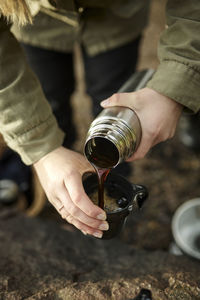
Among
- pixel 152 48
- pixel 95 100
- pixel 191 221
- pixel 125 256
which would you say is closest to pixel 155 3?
pixel 152 48

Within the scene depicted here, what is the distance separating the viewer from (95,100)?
5.26 feet

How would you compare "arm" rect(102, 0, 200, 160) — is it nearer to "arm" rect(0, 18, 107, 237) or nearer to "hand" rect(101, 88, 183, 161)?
"hand" rect(101, 88, 183, 161)

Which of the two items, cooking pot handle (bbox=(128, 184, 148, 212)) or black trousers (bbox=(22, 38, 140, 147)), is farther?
black trousers (bbox=(22, 38, 140, 147))

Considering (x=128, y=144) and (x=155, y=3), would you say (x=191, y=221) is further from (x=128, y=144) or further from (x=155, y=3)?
(x=155, y=3)

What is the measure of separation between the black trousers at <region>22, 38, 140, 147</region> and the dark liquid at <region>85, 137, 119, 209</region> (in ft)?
2.11

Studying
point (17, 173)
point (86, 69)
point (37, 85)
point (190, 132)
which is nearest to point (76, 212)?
point (37, 85)

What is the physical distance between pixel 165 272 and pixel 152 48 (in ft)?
7.36

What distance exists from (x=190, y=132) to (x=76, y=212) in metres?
1.38

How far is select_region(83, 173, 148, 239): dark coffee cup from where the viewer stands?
89 cm

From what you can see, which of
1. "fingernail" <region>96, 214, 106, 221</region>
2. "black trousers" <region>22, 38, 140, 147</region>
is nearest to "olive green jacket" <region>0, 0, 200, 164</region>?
"fingernail" <region>96, 214, 106, 221</region>

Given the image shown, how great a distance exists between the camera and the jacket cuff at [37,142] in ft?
3.03

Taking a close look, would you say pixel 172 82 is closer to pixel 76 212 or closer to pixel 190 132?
pixel 76 212

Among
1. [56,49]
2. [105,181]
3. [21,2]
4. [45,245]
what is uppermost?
[21,2]

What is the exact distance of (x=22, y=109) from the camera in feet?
2.97
